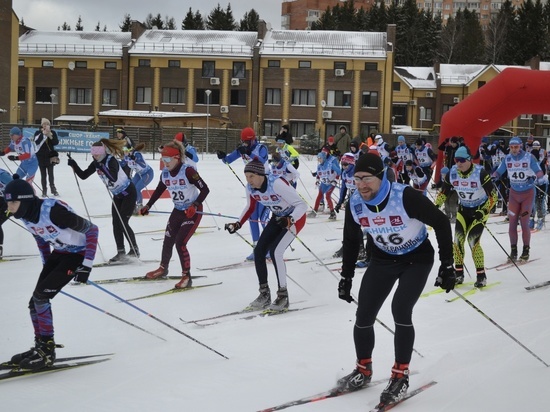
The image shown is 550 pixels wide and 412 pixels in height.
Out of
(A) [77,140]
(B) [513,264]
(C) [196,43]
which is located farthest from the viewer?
(C) [196,43]

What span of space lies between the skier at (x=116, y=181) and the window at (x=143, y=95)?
37.8 meters

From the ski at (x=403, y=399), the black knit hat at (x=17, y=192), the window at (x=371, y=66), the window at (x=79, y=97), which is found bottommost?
the ski at (x=403, y=399)

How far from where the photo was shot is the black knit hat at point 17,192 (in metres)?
5.02

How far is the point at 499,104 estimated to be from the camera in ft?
56.4

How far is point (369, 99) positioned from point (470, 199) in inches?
1498

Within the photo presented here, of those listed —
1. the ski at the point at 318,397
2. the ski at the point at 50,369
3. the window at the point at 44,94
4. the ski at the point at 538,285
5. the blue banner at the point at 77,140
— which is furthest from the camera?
the window at the point at 44,94

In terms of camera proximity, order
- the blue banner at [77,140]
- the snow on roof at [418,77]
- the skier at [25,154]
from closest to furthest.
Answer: the skier at [25,154]
the blue banner at [77,140]
the snow on roof at [418,77]

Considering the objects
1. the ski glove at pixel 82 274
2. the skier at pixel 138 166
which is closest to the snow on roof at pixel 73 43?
the skier at pixel 138 166

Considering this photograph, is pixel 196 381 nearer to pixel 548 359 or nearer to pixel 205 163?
pixel 548 359

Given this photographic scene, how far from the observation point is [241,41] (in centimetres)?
4675

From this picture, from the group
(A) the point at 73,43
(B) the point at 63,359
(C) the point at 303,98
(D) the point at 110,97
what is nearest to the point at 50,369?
(B) the point at 63,359

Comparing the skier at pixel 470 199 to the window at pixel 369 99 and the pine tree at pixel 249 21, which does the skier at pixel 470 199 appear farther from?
the pine tree at pixel 249 21

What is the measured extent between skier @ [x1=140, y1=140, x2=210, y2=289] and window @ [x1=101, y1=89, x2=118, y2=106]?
→ 132 ft

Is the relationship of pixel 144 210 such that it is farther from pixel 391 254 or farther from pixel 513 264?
pixel 513 264
